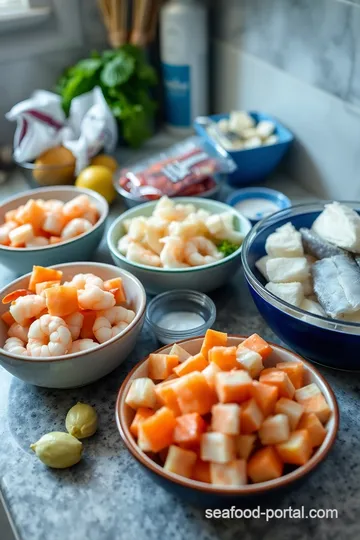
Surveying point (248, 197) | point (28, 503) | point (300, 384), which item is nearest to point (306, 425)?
point (300, 384)

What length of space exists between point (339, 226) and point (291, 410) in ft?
1.17

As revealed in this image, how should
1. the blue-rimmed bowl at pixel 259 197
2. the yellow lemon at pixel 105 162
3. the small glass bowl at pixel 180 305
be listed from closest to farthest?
the small glass bowl at pixel 180 305 → the blue-rimmed bowl at pixel 259 197 → the yellow lemon at pixel 105 162

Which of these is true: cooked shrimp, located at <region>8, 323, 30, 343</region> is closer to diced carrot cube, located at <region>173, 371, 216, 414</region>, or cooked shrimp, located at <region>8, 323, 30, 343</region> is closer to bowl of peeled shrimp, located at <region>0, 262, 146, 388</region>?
bowl of peeled shrimp, located at <region>0, 262, 146, 388</region>

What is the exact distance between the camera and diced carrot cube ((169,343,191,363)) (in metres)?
0.76

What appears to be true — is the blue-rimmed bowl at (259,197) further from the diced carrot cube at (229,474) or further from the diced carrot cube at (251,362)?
Answer: the diced carrot cube at (229,474)

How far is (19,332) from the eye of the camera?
0.83 meters

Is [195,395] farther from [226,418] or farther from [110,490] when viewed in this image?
[110,490]

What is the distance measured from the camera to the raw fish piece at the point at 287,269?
2.86ft

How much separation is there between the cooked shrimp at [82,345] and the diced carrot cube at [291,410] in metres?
0.27

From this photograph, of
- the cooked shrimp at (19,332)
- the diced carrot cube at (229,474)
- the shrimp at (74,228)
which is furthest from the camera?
the shrimp at (74,228)

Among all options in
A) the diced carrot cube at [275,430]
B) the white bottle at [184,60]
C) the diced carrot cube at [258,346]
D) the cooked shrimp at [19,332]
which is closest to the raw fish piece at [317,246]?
the diced carrot cube at [258,346]

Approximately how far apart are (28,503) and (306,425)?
1.16ft

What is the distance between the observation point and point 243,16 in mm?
1388

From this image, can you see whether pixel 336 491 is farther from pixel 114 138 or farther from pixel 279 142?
pixel 114 138
